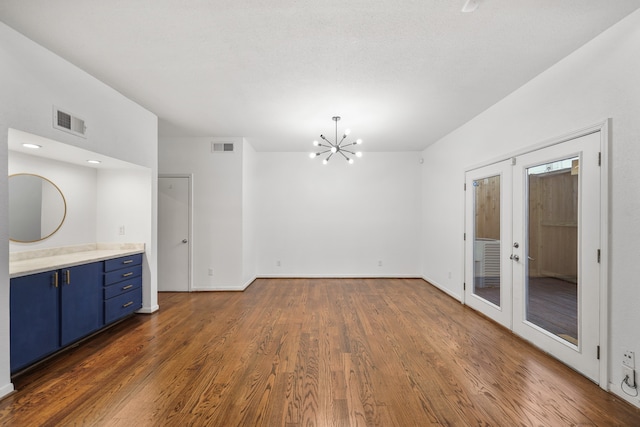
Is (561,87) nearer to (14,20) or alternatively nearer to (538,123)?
(538,123)

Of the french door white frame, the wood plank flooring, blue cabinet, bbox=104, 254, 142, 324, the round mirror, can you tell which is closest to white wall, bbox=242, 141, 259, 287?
the wood plank flooring

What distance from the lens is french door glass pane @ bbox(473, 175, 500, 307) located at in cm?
372

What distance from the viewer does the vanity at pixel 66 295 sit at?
94.1 inches

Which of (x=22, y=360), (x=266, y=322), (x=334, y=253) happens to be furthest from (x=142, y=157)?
(x=334, y=253)

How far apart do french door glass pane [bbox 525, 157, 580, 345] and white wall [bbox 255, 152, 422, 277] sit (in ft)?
10.7

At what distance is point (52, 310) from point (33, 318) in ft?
0.63

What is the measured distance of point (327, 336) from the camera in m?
3.26

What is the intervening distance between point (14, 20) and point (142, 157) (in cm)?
182

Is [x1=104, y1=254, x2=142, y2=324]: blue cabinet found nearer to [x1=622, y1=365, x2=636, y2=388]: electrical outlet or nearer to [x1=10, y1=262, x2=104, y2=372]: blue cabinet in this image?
[x1=10, y1=262, x2=104, y2=372]: blue cabinet

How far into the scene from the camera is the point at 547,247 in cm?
293

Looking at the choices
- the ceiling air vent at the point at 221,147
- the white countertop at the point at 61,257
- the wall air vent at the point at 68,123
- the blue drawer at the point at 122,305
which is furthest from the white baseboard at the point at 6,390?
the ceiling air vent at the point at 221,147

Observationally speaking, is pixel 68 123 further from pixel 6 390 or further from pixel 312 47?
pixel 312 47

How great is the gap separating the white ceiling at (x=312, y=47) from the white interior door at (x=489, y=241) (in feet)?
3.36

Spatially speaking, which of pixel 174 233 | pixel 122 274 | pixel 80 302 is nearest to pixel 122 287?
pixel 122 274
